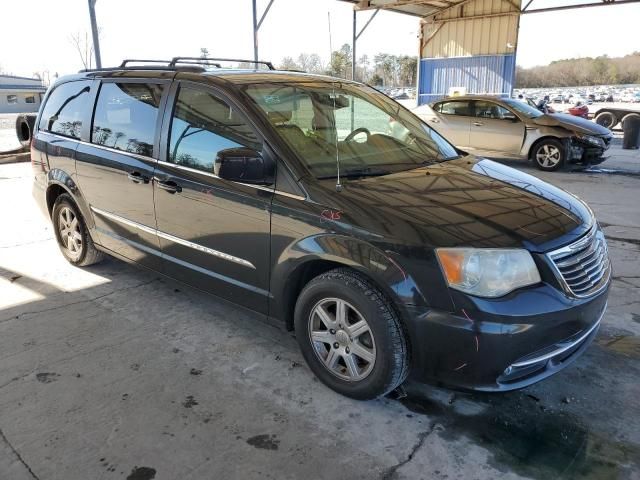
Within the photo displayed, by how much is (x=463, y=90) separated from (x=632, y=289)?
58.1ft

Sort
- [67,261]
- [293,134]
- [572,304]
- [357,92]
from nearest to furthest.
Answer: [572,304] < [293,134] < [357,92] < [67,261]

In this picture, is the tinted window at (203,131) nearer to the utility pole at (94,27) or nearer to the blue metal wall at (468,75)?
the utility pole at (94,27)

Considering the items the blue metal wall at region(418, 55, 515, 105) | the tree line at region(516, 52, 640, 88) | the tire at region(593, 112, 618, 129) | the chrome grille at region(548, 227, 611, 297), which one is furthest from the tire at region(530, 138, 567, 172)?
the tree line at region(516, 52, 640, 88)

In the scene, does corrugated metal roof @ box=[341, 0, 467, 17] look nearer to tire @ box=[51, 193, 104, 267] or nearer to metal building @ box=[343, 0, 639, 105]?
metal building @ box=[343, 0, 639, 105]

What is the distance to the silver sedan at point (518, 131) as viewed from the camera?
34.1 feet

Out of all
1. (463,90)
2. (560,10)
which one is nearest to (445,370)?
(560,10)

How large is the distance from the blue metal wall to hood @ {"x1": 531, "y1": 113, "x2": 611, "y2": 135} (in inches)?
334

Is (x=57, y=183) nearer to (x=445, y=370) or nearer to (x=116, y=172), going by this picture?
(x=116, y=172)

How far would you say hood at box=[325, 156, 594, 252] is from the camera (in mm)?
2494

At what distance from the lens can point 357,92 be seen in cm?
400

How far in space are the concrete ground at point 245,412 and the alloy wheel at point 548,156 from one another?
7.17 metres

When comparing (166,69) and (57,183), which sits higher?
(166,69)

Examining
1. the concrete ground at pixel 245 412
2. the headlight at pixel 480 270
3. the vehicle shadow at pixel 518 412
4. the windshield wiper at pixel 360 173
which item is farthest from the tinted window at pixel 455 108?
the headlight at pixel 480 270

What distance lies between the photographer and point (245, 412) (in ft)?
9.16
